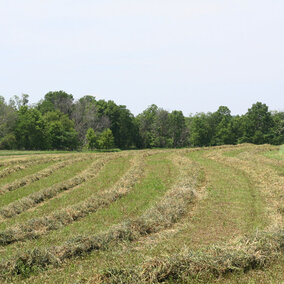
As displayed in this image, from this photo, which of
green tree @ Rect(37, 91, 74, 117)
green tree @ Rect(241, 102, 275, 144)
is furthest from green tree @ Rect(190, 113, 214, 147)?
green tree @ Rect(37, 91, 74, 117)

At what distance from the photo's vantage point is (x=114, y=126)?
10625 cm

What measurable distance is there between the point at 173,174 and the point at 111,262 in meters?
18.6

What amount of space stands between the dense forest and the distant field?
6169 cm

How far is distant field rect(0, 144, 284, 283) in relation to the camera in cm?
876

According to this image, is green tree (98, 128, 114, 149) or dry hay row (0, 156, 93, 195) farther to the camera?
green tree (98, 128, 114, 149)

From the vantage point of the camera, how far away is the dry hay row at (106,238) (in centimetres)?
980

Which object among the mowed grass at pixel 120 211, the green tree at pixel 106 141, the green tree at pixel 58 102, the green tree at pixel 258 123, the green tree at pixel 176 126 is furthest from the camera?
the green tree at pixel 176 126

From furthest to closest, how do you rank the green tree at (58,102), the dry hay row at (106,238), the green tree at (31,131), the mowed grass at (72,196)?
1. the green tree at (58,102)
2. the green tree at (31,131)
3. the mowed grass at (72,196)
4. the dry hay row at (106,238)

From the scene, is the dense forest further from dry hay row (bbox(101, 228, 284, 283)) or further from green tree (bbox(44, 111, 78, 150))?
dry hay row (bbox(101, 228, 284, 283))

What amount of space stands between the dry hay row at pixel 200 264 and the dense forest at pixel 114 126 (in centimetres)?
7535

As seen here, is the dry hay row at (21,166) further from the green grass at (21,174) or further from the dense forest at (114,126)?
the dense forest at (114,126)

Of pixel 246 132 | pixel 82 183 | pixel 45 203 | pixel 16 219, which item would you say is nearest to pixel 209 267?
pixel 16 219

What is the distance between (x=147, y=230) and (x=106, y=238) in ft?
7.33

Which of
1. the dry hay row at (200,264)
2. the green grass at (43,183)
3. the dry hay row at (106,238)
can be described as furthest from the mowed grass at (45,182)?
the dry hay row at (200,264)
